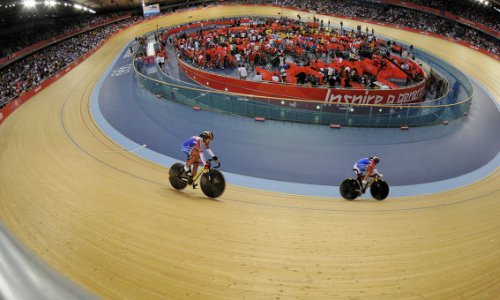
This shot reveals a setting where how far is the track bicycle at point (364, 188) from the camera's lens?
677cm

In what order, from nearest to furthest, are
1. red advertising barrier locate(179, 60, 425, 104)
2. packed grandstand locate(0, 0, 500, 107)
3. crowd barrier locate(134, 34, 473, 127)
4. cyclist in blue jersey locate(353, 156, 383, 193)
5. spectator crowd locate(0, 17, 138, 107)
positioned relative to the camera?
cyclist in blue jersey locate(353, 156, 383, 193), crowd barrier locate(134, 34, 473, 127), red advertising barrier locate(179, 60, 425, 104), packed grandstand locate(0, 0, 500, 107), spectator crowd locate(0, 17, 138, 107)

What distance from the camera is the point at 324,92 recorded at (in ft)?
43.0

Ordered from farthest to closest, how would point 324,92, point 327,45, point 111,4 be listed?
point 111,4, point 327,45, point 324,92

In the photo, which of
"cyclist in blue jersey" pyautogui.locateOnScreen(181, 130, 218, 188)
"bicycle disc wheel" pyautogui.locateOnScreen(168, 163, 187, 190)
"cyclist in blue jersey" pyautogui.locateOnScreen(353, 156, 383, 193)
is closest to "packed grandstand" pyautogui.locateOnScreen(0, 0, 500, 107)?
"cyclist in blue jersey" pyautogui.locateOnScreen(353, 156, 383, 193)

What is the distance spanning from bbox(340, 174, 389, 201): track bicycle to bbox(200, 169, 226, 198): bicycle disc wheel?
2.91 m

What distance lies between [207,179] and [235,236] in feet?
4.93

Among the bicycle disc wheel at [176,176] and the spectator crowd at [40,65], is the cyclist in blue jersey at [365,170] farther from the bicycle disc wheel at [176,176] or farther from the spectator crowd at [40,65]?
the spectator crowd at [40,65]

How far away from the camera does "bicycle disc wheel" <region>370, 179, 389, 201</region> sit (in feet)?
22.2

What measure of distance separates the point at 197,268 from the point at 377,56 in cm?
1846

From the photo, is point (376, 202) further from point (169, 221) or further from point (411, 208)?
point (169, 221)

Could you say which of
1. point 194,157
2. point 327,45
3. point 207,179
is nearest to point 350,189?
point 207,179

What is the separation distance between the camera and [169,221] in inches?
211

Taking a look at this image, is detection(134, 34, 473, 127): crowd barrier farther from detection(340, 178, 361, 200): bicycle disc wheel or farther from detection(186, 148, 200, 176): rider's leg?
detection(186, 148, 200, 176): rider's leg

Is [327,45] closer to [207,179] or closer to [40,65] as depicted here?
[207,179]
